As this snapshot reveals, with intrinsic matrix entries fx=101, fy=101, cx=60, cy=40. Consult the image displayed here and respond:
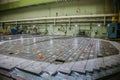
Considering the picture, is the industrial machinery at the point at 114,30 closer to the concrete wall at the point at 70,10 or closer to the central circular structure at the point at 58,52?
the concrete wall at the point at 70,10

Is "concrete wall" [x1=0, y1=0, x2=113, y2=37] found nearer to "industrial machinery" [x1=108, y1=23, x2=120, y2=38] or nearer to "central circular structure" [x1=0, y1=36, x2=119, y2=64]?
"industrial machinery" [x1=108, y1=23, x2=120, y2=38]

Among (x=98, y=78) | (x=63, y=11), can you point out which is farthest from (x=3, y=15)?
(x=98, y=78)

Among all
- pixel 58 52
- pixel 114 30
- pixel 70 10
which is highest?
pixel 70 10

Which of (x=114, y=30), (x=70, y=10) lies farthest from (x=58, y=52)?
(x=70, y=10)

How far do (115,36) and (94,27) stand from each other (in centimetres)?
232

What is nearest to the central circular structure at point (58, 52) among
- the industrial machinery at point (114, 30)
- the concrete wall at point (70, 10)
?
the industrial machinery at point (114, 30)

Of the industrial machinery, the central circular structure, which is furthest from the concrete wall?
the central circular structure

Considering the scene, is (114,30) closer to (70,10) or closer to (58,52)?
(70,10)

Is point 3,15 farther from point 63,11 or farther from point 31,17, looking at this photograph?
point 63,11

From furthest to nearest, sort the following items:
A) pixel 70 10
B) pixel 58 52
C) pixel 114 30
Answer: pixel 70 10, pixel 114 30, pixel 58 52

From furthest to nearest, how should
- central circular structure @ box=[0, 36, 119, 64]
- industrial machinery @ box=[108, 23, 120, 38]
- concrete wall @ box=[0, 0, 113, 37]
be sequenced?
concrete wall @ box=[0, 0, 113, 37]
industrial machinery @ box=[108, 23, 120, 38]
central circular structure @ box=[0, 36, 119, 64]

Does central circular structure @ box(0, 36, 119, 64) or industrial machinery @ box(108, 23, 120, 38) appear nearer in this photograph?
central circular structure @ box(0, 36, 119, 64)

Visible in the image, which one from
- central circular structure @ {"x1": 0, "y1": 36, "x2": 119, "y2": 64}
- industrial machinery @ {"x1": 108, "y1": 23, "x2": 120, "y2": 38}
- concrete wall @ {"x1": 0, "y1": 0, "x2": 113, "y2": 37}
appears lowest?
central circular structure @ {"x1": 0, "y1": 36, "x2": 119, "y2": 64}

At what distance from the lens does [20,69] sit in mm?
1874
